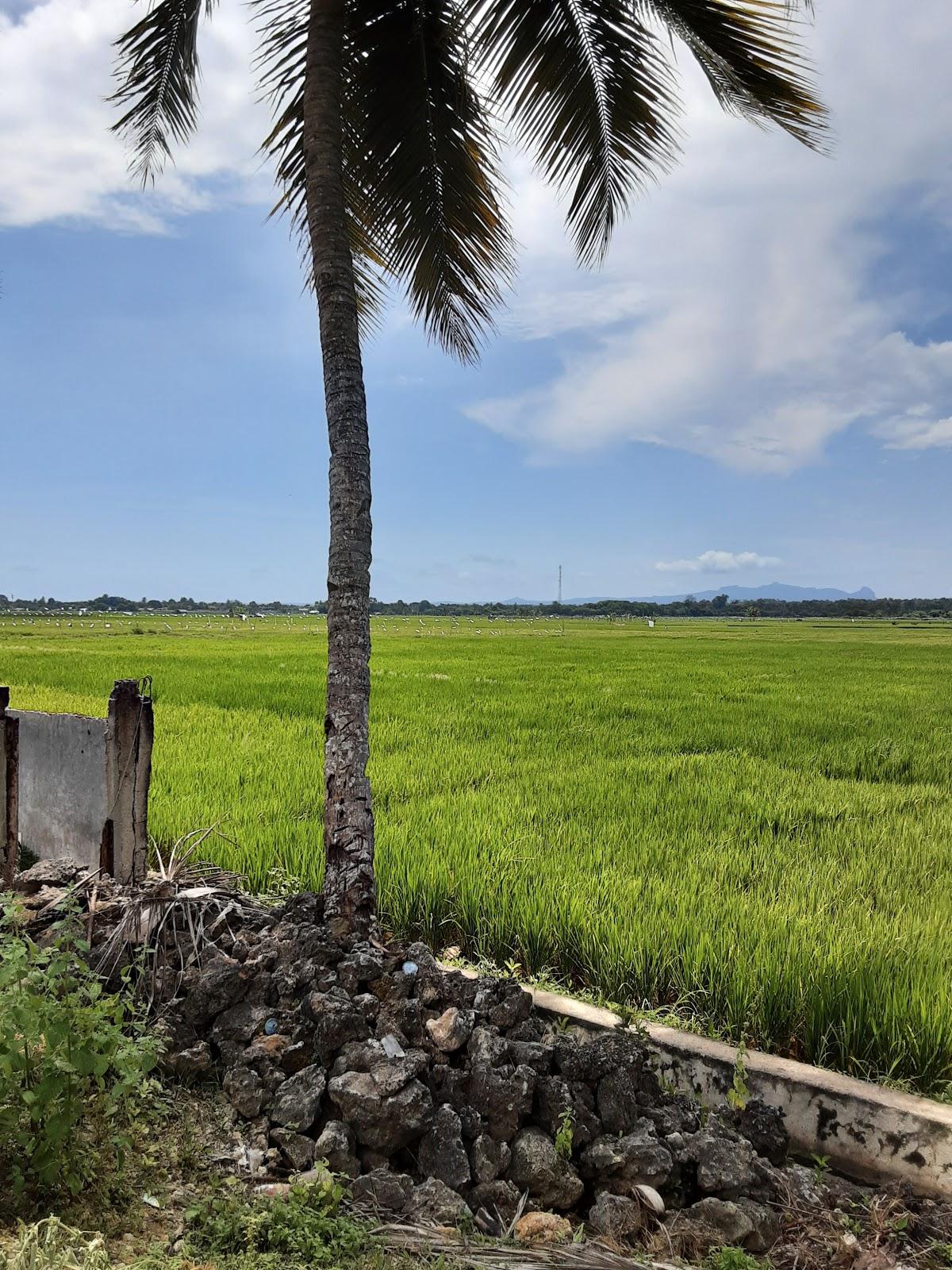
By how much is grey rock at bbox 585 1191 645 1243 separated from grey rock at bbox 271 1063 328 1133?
0.85 metres

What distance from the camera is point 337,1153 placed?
2.32 metres

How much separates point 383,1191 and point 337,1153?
18 centimetres

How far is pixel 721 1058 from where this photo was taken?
2748 millimetres

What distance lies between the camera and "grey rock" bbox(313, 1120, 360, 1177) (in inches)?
91.4

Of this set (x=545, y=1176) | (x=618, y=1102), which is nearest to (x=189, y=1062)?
(x=545, y=1176)

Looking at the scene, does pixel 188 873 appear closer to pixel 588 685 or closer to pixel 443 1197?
pixel 443 1197

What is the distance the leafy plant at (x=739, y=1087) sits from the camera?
2.62 meters

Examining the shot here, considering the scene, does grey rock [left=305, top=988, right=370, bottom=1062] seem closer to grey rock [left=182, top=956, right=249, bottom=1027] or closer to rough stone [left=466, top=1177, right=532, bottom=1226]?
grey rock [left=182, top=956, right=249, bottom=1027]

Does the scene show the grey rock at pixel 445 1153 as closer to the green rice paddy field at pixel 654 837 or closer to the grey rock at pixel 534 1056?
the grey rock at pixel 534 1056

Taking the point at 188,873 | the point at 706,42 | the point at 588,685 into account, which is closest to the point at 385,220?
the point at 706,42

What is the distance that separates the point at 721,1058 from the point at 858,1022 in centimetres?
56

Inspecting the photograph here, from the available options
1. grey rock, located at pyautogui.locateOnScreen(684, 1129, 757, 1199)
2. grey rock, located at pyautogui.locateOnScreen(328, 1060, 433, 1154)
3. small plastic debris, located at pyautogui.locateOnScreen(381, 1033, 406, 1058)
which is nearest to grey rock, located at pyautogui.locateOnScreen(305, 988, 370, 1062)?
small plastic debris, located at pyautogui.locateOnScreen(381, 1033, 406, 1058)

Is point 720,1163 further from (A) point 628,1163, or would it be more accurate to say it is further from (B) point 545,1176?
(B) point 545,1176

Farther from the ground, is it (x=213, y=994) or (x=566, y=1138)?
(x=213, y=994)
